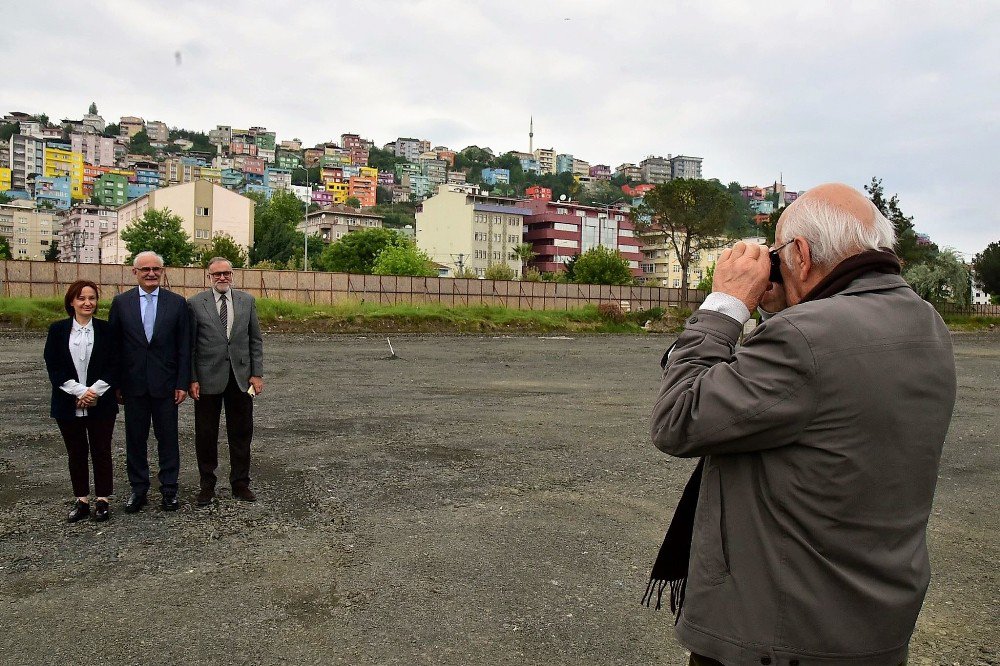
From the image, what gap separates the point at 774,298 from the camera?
2168 millimetres

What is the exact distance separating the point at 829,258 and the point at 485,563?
363 cm

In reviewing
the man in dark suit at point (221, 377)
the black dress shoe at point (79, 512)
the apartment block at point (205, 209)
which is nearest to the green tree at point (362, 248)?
the apartment block at point (205, 209)

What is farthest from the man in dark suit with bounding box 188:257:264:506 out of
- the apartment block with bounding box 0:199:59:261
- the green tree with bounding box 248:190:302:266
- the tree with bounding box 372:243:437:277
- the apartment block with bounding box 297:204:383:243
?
the apartment block with bounding box 0:199:59:261

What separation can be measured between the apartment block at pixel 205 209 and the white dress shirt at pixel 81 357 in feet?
302


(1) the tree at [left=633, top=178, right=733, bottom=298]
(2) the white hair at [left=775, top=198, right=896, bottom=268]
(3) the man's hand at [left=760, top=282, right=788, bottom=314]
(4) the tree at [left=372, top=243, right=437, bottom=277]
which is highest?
(1) the tree at [left=633, top=178, right=733, bottom=298]

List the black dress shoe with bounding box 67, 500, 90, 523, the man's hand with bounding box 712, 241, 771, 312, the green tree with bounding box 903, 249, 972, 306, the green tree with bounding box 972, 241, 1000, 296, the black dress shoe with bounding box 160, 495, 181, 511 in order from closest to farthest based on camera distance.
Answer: the man's hand with bounding box 712, 241, 771, 312
the black dress shoe with bounding box 67, 500, 90, 523
the black dress shoe with bounding box 160, 495, 181, 511
the green tree with bounding box 903, 249, 972, 306
the green tree with bounding box 972, 241, 1000, 296

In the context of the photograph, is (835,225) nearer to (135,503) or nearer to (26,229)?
(135,503)

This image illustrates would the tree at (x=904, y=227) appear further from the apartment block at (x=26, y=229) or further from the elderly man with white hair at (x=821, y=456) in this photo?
the apartment block at (x=26, y=229)

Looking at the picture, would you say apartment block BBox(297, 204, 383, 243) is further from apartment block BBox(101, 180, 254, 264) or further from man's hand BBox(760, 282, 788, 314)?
man's hand BBox(760, 282, 788, 314)

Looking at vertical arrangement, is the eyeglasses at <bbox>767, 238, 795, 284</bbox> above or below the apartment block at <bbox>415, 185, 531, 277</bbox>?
below

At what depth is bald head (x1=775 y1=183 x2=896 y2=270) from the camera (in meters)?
Result: 1.98

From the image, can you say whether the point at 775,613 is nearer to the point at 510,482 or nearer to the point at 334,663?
the point at 334,663

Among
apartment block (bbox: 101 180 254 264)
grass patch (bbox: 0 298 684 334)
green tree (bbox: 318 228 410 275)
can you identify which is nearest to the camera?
grass patch (bbox: 0 298 684 334)

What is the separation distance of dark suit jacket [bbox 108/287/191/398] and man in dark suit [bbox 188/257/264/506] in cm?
14
